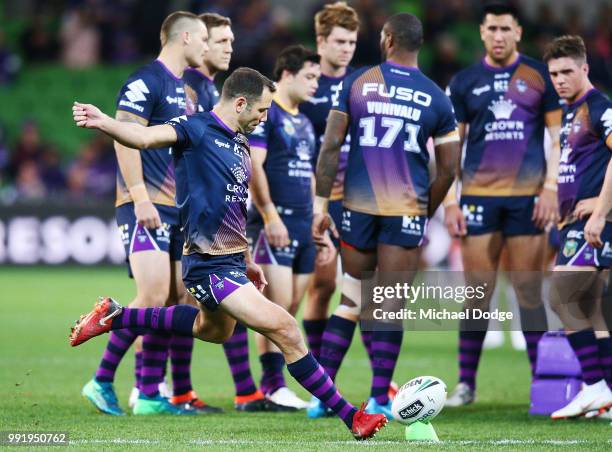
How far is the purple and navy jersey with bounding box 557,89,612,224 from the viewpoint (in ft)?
26.3

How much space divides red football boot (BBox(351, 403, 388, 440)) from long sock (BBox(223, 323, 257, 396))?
2043 millimetres

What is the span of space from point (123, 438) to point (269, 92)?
2127 millimetres

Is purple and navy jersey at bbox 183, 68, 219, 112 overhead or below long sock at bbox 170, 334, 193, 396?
overhead

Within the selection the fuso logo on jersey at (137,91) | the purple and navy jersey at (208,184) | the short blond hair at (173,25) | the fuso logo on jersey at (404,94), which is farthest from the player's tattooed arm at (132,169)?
the fuso logo on jersey at (404,94)

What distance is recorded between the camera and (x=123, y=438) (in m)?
6.65

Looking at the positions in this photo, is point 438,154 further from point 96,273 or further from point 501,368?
point 96,273

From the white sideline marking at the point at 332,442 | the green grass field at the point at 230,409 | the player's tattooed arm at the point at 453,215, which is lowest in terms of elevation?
the green grass field at the point at 230,409

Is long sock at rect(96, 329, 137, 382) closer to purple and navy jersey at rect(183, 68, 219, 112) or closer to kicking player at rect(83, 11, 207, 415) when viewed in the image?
kicking player at rect(83, 11, 207, 415)

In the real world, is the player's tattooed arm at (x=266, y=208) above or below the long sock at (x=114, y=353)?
above

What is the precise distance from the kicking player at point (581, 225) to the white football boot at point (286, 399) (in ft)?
6.05

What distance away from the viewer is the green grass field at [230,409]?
664cm

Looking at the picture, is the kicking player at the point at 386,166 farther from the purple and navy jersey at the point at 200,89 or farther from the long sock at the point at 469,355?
the long sock at the point at 469,355

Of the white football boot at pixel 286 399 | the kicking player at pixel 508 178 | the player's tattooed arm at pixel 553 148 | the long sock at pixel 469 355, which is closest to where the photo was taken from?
the white football boot at pixel 286 399

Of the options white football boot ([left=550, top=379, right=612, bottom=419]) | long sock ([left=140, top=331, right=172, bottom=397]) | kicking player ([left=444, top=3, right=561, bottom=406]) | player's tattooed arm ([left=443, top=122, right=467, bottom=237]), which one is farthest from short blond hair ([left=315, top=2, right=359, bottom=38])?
white football boot ([left=550, top=379, right=612, bottom=419])
